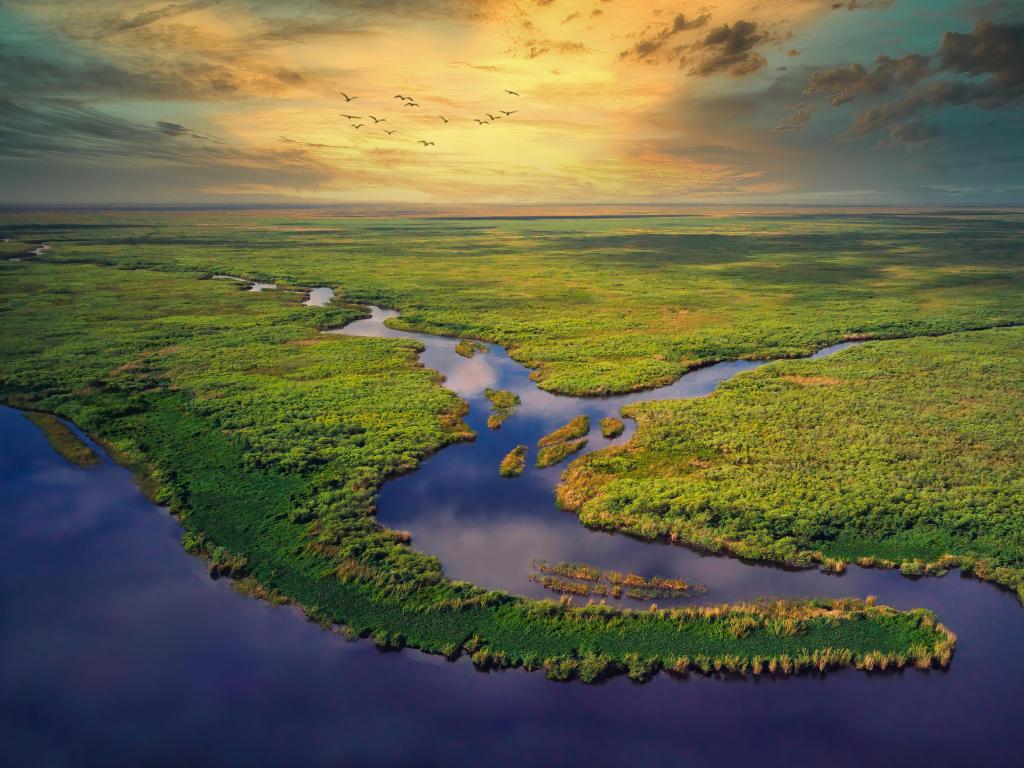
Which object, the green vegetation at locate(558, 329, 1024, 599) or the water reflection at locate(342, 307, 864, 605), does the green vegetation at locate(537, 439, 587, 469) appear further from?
the green vegetation at locate(558, 329, 1024, 599)

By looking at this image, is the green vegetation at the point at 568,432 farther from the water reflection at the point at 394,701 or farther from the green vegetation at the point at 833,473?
the water reflection at the point at 394,701

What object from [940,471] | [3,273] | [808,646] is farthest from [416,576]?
[3,273]

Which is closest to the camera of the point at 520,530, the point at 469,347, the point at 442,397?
the point at 520,530

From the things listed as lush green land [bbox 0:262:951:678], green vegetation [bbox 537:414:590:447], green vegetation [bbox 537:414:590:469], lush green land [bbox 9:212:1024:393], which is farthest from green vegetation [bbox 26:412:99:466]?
lush green land [bbox 9:212:1024:393]

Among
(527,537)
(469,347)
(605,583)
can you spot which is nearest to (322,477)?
(527,537)

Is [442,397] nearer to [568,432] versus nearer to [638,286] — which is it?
[568,432]

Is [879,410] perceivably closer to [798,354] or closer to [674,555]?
[798,354]

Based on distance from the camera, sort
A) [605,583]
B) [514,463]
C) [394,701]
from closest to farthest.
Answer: [394,701] < [605,583] < [514,463]

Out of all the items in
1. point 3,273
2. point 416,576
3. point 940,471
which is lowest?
point 3,273
